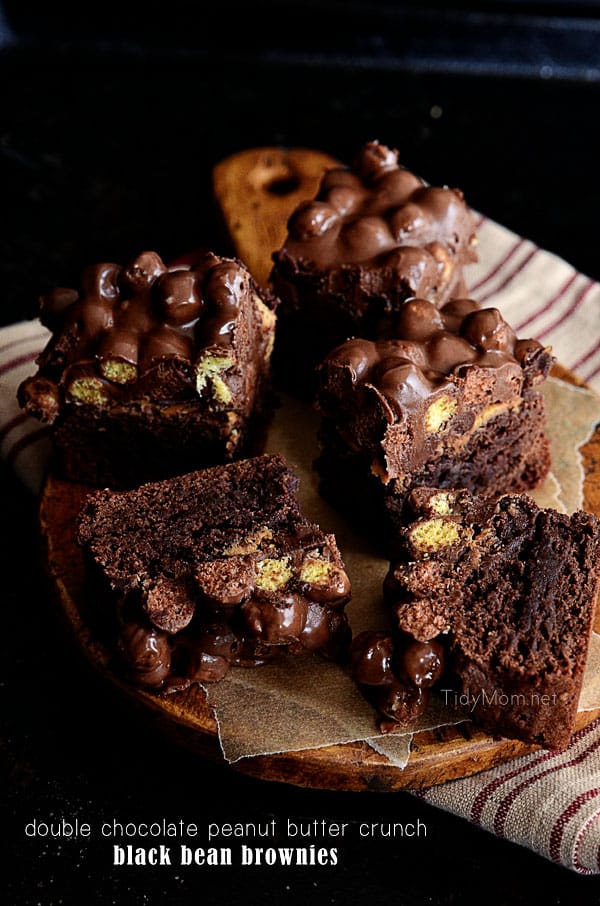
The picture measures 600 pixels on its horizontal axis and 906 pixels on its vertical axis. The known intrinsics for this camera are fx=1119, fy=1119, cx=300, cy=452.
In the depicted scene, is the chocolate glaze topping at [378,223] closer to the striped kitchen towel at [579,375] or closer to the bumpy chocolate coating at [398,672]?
the striped kitchen towel at [579,375]

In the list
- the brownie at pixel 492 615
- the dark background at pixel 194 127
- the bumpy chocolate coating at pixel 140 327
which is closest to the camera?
the brownie at pixel 492 615

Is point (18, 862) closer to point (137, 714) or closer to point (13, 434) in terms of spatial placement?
point (137, 714)

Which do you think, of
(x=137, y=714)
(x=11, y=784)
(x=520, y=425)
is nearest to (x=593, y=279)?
(x=520, y=425)

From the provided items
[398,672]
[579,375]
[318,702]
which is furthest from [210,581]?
[579,375]

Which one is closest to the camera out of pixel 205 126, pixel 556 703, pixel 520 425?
pixel 556 703

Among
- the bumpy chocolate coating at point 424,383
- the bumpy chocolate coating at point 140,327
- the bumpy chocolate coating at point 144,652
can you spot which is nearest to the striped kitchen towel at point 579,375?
the bumpy chocolate coating at point 140,327

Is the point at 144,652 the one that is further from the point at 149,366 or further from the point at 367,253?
the point at 367,253
